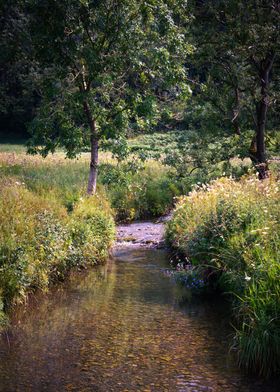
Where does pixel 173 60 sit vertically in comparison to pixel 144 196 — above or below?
above

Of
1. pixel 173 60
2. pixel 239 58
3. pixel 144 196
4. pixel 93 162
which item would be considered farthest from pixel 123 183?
pixel 239 58

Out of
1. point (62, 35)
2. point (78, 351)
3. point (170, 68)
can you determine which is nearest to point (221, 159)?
point (170, 68)

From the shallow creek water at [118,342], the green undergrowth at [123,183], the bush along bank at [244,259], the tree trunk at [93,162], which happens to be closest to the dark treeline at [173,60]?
the tree trunk at [93,162]

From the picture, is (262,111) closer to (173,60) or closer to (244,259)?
(173,60)

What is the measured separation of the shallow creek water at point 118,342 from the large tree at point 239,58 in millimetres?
9787

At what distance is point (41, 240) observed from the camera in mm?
11039

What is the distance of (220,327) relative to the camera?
9.11 meters

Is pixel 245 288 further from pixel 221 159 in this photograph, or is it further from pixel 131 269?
pixel 221 159

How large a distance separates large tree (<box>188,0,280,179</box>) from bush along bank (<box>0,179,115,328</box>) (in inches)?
300

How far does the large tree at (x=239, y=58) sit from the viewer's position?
1966cm

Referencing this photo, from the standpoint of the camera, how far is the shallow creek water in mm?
6914

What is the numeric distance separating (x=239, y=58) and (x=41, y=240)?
484 inches

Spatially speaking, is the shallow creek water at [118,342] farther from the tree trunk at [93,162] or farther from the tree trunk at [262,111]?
the tree trunk at [262,111]

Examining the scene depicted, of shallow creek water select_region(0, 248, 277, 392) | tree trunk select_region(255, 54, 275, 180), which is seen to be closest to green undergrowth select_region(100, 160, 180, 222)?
tree trunk select_region(255, 54, 275, 180)
